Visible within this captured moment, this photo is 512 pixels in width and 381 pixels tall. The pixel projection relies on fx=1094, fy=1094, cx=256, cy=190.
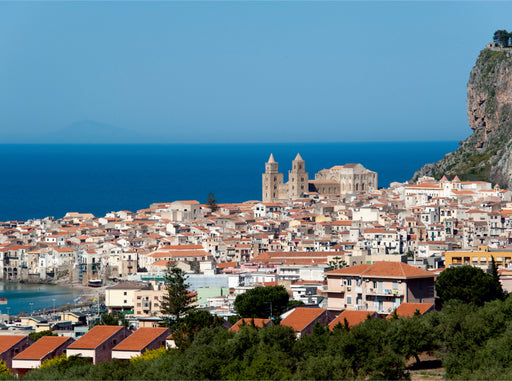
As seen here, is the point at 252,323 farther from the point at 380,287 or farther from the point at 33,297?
the point at 33,297

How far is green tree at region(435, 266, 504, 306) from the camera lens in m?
34.1

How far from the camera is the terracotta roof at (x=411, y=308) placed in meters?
31.3

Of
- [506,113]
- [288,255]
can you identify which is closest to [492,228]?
[288,255]

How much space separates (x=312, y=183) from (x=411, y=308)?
69.1 metres

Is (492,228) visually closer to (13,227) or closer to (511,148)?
(511,148)

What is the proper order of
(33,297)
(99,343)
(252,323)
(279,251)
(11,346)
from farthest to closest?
(279,251), (33,297), (11,346), (99,343), (252,323)

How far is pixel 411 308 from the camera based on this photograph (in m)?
31.8

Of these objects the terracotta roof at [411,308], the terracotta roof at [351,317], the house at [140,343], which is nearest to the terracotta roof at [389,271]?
the terracotta roof at [411,308]

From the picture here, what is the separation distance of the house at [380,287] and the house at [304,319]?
261 cm

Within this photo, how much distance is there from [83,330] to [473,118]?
71.2 m

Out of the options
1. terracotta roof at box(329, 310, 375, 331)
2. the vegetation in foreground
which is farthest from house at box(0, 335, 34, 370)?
terracotta roof at box(329, 310, 375, 331)

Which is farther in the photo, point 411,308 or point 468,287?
point 468,287

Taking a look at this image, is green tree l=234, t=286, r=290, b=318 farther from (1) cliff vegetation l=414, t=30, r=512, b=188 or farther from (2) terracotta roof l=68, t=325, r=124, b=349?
(1) cliff vegetation l=414, t=30, r=512, b=188

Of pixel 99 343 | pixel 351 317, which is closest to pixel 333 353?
pixel 351 317
